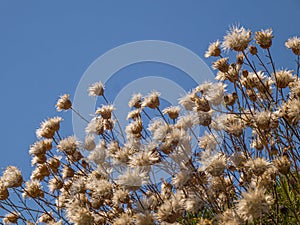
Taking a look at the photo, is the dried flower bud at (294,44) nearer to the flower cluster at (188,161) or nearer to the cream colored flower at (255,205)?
the flower cluster at (188,161)

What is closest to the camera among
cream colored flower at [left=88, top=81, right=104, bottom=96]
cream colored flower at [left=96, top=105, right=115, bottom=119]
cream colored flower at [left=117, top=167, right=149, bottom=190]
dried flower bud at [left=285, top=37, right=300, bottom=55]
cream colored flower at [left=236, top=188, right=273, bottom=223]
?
cream colored flower at [left=236, top=188, right=273, bottom=223]

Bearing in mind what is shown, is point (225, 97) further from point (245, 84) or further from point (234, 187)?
point (234, 187)

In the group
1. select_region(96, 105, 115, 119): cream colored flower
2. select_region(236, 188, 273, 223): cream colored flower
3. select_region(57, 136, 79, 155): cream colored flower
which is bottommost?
select_region(236, 188, 273, 223): cream colored flower

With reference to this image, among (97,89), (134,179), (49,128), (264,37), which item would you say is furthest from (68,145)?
(264,37)

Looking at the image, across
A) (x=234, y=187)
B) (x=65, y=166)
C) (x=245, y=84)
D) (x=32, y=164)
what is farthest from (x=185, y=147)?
(x=32, y=164)

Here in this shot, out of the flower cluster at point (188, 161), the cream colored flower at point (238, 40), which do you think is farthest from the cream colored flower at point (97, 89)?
the cream colored flower at point (238, 40)

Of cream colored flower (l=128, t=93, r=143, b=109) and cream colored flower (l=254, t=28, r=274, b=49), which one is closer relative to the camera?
cream colored flower (l=254, t=28, r=274, b=49)

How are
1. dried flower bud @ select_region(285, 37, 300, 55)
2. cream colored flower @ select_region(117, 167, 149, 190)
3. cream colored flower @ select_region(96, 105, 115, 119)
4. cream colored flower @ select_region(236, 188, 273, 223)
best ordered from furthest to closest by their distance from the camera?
cream colored flower @ select_region(96, 105, 115, 119) → dried flower bud @ select_region(285, 37, 300, 55) → cream colored flower @ select_region(117, 167, 149, 190) → cream colored flower @ select_region(236, 188, 273, 223)

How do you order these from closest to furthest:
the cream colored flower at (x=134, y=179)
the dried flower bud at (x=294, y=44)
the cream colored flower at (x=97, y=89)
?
1. the cream colored flower at (x=134, y=179)
2. the dried flower bud at (x=294, y=44)
3. the cream colored flower at (x=97, y=89)

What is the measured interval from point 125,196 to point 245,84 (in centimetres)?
112

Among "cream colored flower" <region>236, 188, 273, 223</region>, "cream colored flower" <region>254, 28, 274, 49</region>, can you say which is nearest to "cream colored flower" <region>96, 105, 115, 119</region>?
"cream colored flower" <region>254, 28, 274, 49</region>

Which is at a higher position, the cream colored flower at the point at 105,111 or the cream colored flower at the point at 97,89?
the cream colored flower at the point at 97,89

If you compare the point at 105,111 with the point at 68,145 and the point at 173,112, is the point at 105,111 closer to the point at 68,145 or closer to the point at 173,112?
the point at 68,145

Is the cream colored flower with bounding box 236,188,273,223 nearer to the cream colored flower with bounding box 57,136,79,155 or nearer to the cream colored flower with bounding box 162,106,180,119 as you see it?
the cream colored flower with bounding box 162,106,180,119
